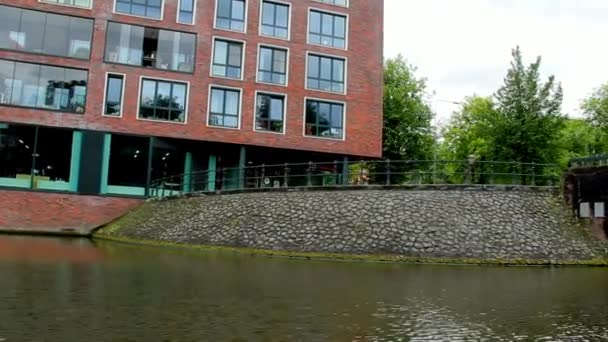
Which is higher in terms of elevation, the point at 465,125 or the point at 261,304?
the point at 465,125

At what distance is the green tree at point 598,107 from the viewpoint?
149 ft

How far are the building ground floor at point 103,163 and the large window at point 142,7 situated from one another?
6.18 m

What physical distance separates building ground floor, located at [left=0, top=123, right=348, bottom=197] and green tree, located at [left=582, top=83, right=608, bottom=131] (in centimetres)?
2930

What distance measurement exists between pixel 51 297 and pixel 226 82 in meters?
22.2

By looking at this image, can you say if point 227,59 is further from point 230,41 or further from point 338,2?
point 338,2

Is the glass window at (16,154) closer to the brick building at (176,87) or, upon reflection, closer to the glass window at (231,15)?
the brick building at (176,87)

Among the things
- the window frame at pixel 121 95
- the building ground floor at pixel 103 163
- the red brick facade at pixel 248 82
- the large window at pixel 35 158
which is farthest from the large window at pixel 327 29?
the large window at pixel 35 158

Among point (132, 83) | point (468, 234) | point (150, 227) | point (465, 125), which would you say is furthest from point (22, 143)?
point (465, 125)

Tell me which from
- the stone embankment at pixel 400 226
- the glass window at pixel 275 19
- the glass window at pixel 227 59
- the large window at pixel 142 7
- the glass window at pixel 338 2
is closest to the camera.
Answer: the stone embankment at pixel 400 226

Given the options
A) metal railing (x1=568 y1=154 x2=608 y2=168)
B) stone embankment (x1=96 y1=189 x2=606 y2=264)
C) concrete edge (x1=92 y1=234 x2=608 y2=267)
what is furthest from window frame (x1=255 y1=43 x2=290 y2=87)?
metal railing (x1=568 y1=154 x2=608 y2=168)

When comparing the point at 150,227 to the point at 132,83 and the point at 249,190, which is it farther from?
the point at 132,83

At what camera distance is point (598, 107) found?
153 ft

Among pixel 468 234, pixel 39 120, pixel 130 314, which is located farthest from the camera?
pixel 39 120

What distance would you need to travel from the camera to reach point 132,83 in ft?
88.0
